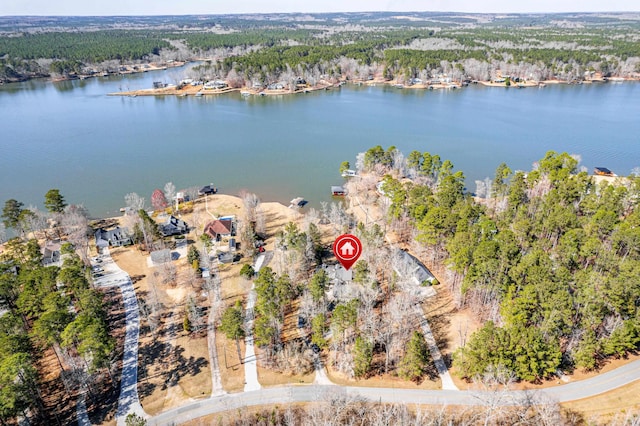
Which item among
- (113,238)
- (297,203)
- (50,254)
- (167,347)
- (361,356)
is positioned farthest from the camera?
(297,203)

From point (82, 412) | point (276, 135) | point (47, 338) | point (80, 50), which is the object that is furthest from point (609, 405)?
point (80, 50)

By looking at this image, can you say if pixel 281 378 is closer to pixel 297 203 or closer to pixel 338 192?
pixel 297 203

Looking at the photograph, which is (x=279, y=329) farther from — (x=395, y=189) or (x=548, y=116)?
(x=548, y=116)

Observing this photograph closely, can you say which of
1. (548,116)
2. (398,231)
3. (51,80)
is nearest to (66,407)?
(398,231)

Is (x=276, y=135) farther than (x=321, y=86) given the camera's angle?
No

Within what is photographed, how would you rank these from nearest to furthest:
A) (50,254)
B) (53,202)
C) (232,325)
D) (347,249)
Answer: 1. (232,325)
2. (347,249)
3. (50,254)
4. (53,202)

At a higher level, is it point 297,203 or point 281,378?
point 297,203

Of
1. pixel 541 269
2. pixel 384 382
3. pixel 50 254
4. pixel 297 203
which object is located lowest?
pixel 384 382
